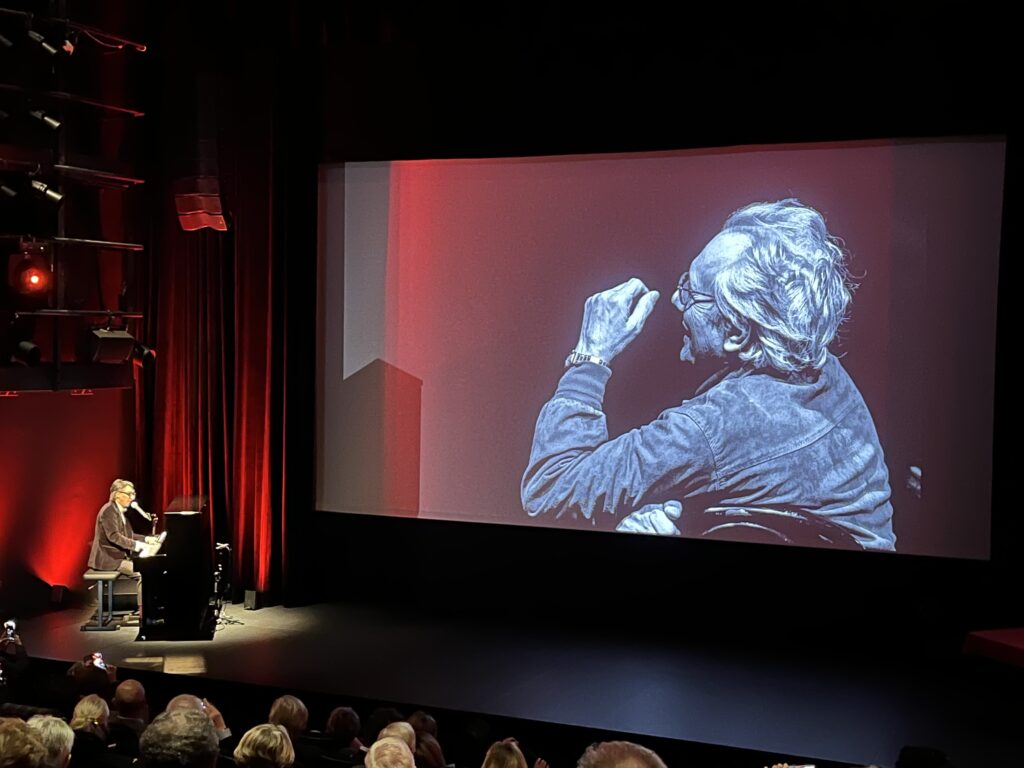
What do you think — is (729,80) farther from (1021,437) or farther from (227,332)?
(227,332)

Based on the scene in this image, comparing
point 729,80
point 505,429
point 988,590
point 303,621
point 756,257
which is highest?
point 729,80

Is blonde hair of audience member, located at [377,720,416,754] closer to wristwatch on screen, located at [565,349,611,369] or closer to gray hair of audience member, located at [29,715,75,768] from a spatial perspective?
gray hair of audience member, located at [29,715,75,768]

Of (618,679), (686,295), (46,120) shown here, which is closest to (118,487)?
(46,120)

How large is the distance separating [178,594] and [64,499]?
134 centimetres

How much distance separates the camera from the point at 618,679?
6305mm

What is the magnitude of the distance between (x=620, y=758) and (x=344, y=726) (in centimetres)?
163

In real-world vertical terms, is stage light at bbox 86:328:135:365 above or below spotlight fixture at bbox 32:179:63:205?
below

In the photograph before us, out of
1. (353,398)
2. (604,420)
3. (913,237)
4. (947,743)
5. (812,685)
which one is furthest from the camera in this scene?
(353,398)

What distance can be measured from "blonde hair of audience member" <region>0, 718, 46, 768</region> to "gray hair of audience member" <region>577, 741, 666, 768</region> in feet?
4.83

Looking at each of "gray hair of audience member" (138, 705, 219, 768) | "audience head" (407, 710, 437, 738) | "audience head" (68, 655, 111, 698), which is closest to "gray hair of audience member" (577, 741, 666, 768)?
"gray hair of audience member" (138, 705, 219, 768)

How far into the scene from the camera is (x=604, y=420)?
7316 mm

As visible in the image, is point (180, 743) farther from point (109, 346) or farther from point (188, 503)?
point (188, 503)

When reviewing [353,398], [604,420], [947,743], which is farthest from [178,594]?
[947,743]

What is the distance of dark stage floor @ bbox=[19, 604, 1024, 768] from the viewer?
17.7 feet
